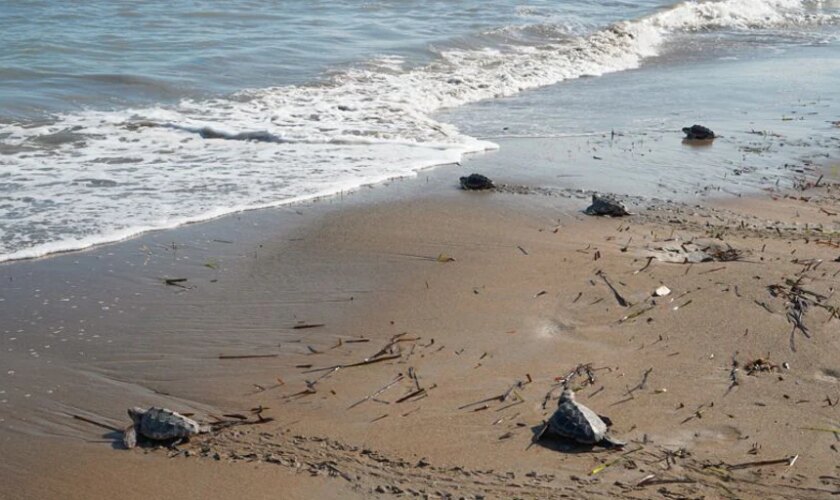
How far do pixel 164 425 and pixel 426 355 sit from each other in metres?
1.34

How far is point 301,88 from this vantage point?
11680 mm

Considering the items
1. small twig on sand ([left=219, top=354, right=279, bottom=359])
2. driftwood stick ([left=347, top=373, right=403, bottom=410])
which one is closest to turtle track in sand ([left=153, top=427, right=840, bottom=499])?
driftwood stick ([left=347, top=373, right=403, bottom=410])

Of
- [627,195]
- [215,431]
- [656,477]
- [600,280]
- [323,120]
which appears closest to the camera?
[656,477]

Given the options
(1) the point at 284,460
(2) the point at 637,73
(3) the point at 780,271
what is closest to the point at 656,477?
(1) the point at 284,460

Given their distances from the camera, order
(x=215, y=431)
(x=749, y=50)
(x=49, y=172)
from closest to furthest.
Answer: (x=215, y=431)
(x=49, y=172)
(x=749, y=50)

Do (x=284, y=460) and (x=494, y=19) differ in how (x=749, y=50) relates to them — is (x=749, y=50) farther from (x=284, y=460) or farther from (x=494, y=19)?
(x=284, y=460)

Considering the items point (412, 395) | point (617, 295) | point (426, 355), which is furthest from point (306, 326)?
point (617, 295)

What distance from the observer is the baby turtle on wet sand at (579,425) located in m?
3.67

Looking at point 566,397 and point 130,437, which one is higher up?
point 566,397

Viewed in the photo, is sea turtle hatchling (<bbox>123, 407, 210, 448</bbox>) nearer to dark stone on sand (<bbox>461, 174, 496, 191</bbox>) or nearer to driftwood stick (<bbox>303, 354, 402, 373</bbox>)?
driftwood stick (<bbox>303, 354, 402, 373</bbox>)

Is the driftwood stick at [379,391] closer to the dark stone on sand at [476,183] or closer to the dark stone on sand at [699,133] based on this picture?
the dark stone on sand at [476,183]

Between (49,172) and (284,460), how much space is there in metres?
5.02

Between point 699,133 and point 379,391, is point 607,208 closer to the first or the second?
point 699,133

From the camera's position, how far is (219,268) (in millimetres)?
5707
